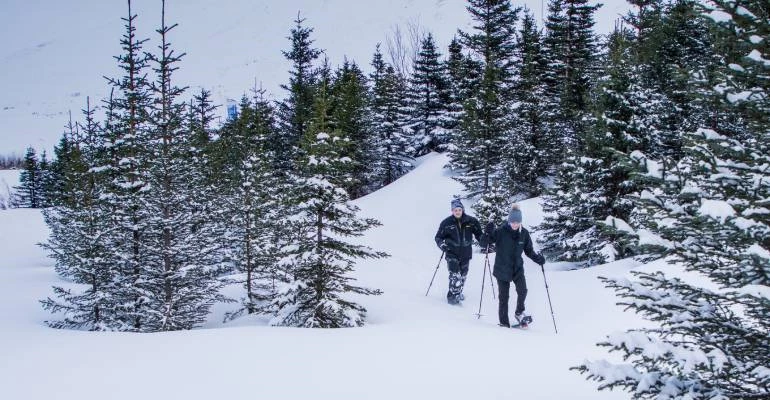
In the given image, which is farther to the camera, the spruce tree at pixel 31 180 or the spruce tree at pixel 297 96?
the spruce tree at pixel 31 180

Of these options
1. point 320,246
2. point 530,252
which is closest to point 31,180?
point 320,246

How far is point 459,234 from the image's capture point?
11.0 m

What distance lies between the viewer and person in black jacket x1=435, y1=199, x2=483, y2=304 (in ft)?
36.1

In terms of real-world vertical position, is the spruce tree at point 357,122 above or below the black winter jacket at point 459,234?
above

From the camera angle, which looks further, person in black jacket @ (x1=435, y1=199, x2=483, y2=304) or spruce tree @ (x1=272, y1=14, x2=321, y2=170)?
spruce tree @ (x1=272, y1=14, x2=321, y2=170)

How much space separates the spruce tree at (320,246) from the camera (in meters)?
10.3

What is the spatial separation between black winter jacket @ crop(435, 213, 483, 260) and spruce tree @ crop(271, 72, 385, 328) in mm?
1911

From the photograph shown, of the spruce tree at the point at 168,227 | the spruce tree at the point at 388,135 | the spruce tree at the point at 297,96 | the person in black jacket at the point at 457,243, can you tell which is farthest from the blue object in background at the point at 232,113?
the person in black jacket at the point at 457,243

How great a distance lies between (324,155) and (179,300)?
6.57m

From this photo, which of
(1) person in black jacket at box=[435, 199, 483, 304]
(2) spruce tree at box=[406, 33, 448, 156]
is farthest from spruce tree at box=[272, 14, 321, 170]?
(1) person in black jacket at box=[435, 199, 483, 304]

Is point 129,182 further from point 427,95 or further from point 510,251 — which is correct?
point 427,95

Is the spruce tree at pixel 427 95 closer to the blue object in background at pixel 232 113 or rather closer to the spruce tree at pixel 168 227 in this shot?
the blue object in background at pixel 232 113

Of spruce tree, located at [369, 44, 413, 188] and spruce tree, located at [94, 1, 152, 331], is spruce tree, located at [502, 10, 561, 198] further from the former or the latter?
spruce tree, located at [94, 1, 152, 331]

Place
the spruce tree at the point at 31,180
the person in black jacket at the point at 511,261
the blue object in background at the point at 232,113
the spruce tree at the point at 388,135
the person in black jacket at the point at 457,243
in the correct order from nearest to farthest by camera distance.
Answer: the person in black jacket at the point at 511,261 → the person in black jacket at the point at 457,243 → the blue object in background at the point at 232,113 → the spruce tree at the point at 388,135 → the spruce tree at the point at 31,180
